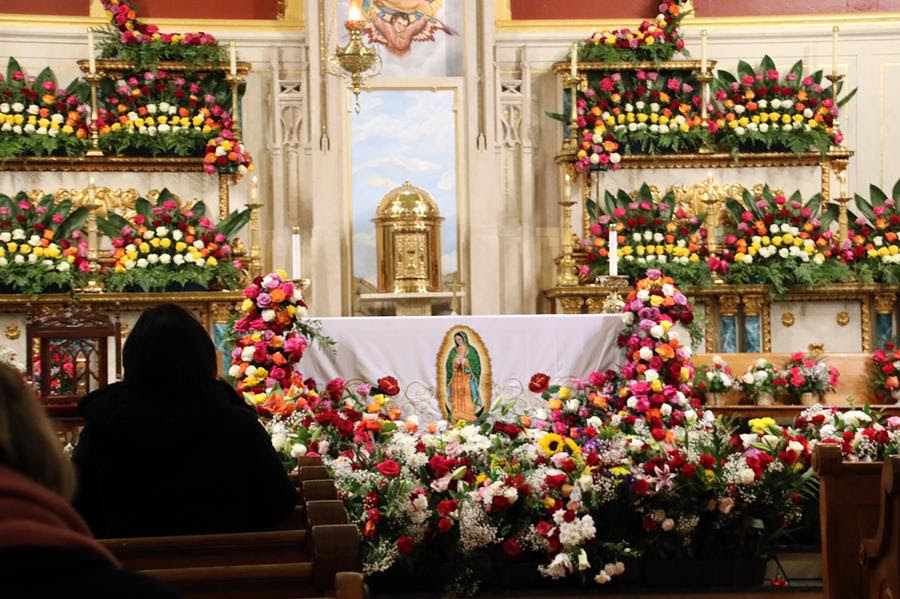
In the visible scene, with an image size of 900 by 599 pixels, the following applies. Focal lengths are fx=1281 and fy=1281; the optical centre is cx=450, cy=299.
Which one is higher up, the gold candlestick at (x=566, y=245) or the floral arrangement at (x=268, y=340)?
the gold candlestick at (x=566, y=245)

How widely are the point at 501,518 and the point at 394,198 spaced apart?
5.27m

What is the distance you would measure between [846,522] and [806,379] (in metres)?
4.67

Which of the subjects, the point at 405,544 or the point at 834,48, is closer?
the point at 405,544

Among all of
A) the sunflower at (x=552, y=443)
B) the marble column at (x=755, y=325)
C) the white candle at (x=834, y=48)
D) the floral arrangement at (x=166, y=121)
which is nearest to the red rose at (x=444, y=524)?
the sunflower at (x=552, y=443)

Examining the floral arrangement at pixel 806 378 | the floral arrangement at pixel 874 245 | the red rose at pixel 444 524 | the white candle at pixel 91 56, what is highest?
the white candle at pixel 91 56

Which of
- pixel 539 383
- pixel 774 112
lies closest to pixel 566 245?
pixel 774 112

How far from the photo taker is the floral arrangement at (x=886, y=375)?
927 cm

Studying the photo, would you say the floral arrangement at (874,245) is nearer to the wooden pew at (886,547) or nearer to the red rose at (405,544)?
the red rose at (405,544)

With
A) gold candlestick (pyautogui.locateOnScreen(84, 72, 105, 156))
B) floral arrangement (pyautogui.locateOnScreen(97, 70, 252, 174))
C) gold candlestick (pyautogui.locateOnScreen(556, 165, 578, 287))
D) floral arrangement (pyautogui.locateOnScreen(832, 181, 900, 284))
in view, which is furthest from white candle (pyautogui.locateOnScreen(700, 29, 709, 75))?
gold candlestick (pyautogui.locateOnScreen(84, 72, 105, 156))

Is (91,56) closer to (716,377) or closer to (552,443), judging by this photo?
(716,377)

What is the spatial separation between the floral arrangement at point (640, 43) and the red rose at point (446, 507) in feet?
21.2

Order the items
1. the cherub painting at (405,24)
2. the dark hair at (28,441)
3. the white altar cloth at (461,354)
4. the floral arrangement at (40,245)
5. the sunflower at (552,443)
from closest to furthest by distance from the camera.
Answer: the dark hair at (28,441)
the sunflower at (552,443)
the white altar cloth at (461,354)
the floral arrangement at (40,245)
the cherub painting at (405,24)

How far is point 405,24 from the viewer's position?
11.3 metres

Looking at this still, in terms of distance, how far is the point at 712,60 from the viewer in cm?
1137
